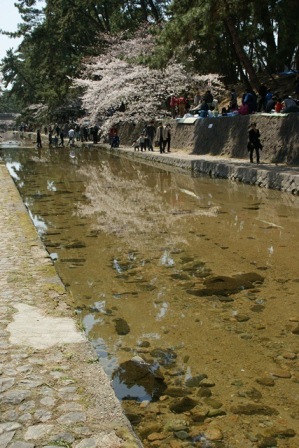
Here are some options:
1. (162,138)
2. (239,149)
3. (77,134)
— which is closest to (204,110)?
(162,138)

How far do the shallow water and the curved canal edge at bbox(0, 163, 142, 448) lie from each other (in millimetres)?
430

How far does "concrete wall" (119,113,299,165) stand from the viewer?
56.1 ft

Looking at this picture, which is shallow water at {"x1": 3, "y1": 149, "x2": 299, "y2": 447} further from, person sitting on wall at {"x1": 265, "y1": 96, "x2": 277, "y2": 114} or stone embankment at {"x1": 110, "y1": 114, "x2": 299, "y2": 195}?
person sitting on wall at {"x1": 265, "y1": 96, "x2": 277, "y2": 114}

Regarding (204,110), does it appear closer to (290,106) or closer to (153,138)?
(153,138)

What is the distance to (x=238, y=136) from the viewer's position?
69.4ft

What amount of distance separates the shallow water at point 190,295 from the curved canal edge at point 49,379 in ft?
1.41

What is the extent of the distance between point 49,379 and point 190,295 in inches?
111

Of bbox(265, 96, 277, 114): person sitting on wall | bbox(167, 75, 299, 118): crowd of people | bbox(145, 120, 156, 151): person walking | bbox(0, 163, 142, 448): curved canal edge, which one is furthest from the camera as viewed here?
bbox(145, 120, 156, 151): person walking

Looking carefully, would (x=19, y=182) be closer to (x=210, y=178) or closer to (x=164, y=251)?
(x=210, y=178)

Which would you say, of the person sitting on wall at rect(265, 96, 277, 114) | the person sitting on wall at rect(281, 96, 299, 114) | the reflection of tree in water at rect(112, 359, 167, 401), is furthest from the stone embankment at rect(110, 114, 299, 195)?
the reflection of tree in water at rect(112, 359, 167, 401)

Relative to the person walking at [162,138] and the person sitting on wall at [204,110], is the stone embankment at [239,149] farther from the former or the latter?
the person walking at [162,138]

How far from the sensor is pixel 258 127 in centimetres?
1930

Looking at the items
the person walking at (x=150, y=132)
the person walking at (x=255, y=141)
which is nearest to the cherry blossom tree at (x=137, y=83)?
the person walking at (x=150, y=132)

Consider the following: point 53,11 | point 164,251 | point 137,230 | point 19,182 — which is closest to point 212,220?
point 137,230
